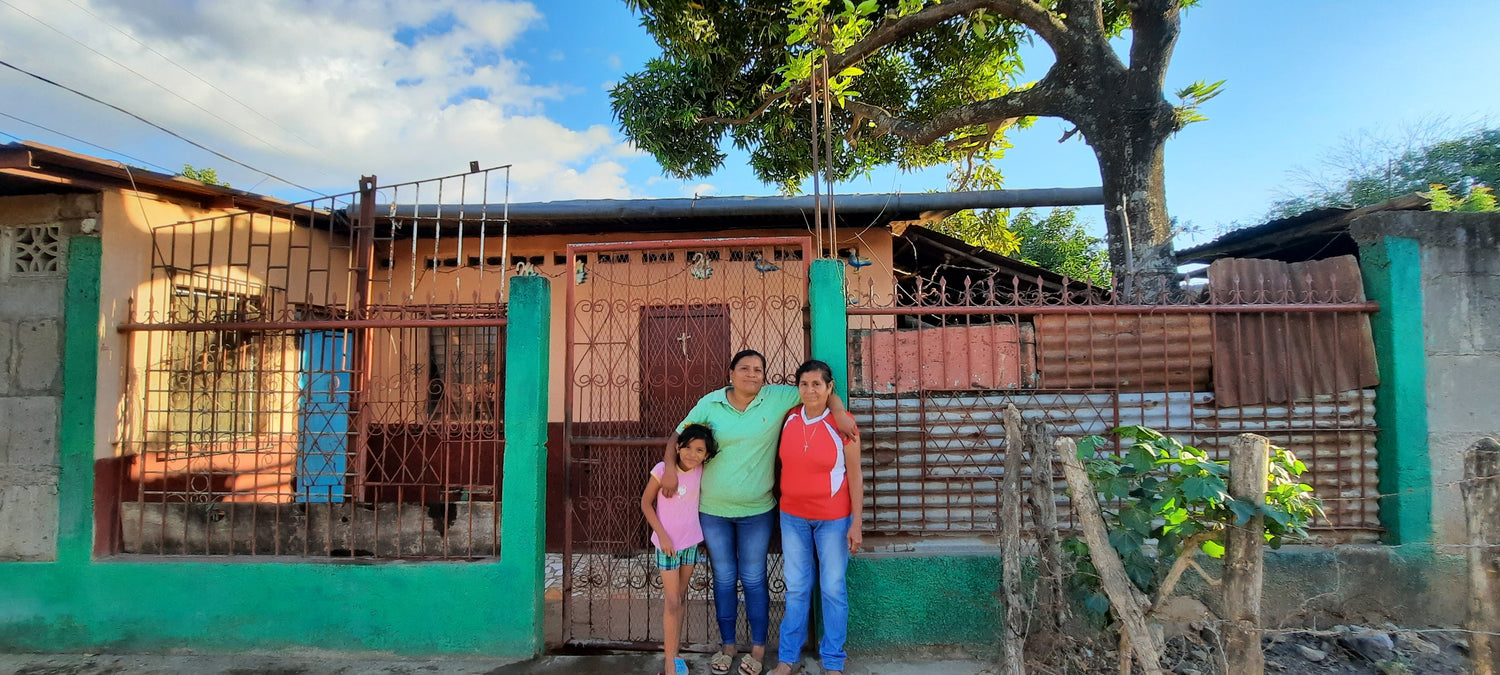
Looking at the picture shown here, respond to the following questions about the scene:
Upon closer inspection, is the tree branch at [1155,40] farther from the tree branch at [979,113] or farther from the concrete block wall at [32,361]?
the concrete block wall at [32,361]

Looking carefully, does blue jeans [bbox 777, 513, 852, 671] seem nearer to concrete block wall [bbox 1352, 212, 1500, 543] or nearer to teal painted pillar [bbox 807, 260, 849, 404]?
teal painted pillar [bbox 807, 260, 849, 404]

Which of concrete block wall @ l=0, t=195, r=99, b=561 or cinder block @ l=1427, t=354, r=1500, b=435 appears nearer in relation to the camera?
cinder block @ l=1427, t=354, r=1500, b=435

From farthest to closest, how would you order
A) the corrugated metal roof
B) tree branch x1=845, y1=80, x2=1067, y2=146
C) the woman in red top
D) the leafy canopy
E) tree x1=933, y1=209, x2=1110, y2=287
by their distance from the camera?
tree x1=933, y1=209, x2=1110, y2=287, the leafy canopy, tree branch x1=845, y1=80, x2=1067, y2=146, the corrugated metal roof, the woman in red top

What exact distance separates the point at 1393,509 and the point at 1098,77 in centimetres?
345

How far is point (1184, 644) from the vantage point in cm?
334

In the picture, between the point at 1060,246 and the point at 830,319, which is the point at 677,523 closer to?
the point at 830,319

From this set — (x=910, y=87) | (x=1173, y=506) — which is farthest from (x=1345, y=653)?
(x=910, y=87)

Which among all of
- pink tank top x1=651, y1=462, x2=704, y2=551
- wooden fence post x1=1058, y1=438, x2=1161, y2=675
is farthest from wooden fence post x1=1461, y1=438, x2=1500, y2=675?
pink tank top x1=651, y1=462, x2=704, y2=551

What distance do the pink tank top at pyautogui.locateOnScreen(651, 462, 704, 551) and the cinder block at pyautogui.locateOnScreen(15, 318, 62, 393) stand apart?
11.8ft

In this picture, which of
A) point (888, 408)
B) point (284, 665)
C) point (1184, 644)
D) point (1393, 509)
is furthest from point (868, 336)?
point (284, 665)

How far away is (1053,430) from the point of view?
3.71 metres

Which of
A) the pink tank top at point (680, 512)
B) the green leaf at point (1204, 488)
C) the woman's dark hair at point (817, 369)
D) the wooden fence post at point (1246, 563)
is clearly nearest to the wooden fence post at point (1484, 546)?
the wooden fence post at point (1246, 563)

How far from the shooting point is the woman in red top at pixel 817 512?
3.15 metres

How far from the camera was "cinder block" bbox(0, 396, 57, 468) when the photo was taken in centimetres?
389
